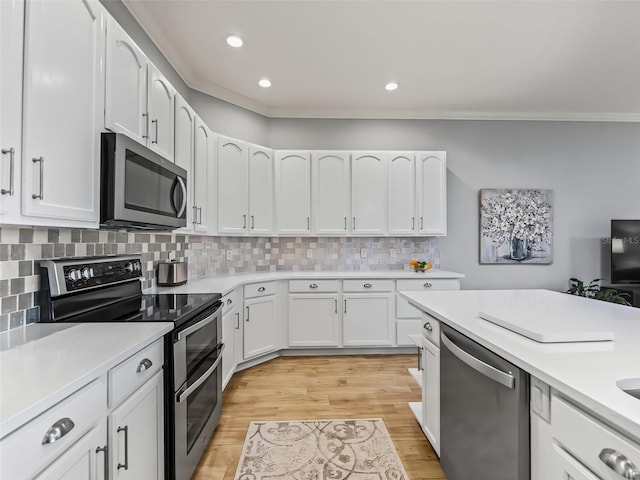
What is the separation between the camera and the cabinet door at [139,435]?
1.07m

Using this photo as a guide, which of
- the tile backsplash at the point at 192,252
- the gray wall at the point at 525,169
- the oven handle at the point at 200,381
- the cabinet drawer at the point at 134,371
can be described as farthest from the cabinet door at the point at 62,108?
the gray wall at the point at 525,169

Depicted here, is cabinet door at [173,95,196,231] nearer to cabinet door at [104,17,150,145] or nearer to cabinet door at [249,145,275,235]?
cabinet door at [104,17,150,145]

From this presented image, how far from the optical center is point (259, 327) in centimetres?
329

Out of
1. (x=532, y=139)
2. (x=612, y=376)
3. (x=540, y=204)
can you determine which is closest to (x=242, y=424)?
(x=612, y=376)

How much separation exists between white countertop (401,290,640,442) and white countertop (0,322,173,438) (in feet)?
4.08

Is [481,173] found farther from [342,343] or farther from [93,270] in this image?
[93,270]

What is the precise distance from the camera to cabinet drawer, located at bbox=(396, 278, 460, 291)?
3.58 meters

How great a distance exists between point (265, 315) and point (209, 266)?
2.62 feet

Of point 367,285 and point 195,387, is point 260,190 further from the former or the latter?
point 195,387

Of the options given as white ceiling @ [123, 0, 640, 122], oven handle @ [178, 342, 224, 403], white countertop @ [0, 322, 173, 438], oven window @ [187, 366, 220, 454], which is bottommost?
oven window @ [187, 366, 220, 454]

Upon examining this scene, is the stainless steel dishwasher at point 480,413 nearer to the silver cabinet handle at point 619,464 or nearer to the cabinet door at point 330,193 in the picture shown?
the silver cabinet handle at point 619,464

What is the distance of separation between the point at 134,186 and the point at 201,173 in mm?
1293

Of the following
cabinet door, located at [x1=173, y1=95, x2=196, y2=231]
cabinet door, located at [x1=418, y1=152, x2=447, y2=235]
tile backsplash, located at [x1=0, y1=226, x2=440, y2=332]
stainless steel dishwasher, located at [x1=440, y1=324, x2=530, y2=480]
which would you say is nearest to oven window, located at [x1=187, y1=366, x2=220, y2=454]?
tile backsplash, located at [x1=0, y1=226, x2=440, y2=332]

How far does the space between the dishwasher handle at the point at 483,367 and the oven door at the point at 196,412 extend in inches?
50.3
